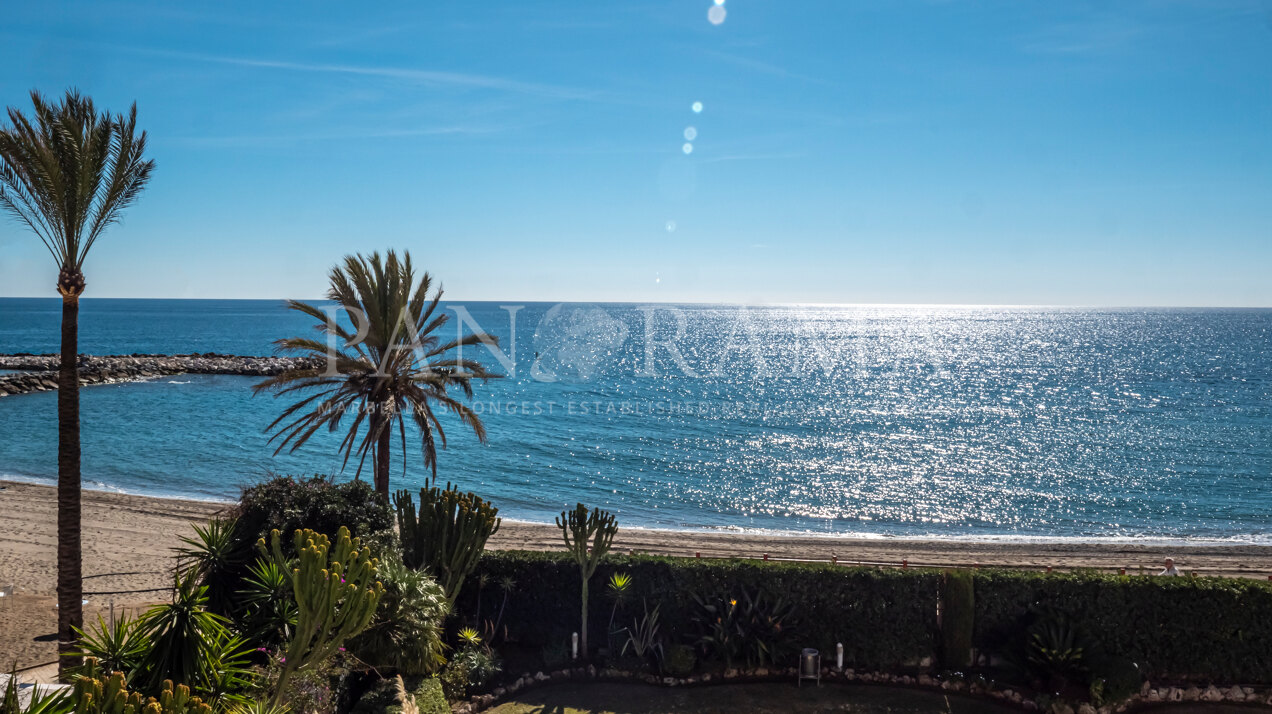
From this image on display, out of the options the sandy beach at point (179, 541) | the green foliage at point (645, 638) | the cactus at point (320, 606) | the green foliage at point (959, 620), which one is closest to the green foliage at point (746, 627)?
the green foliage at point (645, 638)

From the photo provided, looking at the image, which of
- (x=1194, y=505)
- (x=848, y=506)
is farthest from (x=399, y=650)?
(x=1194, y=505)

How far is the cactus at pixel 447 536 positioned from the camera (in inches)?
549

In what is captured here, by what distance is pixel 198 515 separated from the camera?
27062 mm

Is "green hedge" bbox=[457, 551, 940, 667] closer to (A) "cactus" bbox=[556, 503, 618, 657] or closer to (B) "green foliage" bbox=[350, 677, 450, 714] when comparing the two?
(A) "cactus" bbox=[556, 503, 618, 657]

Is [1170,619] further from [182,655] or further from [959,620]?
[182,655]

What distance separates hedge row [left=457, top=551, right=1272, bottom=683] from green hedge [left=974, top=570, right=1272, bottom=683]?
0.02 meters

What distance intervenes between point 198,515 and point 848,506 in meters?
25.9

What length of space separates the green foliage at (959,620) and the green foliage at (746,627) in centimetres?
265

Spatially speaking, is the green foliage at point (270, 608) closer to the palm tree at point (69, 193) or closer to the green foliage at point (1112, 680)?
the palm tree at point (69, 193)

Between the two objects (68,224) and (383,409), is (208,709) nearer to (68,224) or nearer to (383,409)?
(68,224)

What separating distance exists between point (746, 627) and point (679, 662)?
4.43ft

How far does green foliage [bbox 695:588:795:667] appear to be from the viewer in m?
13.5

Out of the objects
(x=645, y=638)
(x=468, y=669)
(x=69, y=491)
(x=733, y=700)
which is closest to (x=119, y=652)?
(x=69, y=491)

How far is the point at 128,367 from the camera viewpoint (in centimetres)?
7294
